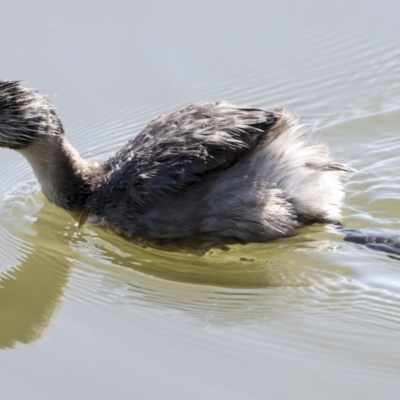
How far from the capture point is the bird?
5820 millimetres

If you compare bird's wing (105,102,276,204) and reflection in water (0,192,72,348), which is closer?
reflection in water (0,192,72,348)

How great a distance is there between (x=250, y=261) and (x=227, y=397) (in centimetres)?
157

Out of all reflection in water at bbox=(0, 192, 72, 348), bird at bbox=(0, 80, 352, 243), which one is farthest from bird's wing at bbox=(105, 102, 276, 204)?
reflection in water at bbox=(0, 192, 72, 348)

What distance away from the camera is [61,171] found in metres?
6.55

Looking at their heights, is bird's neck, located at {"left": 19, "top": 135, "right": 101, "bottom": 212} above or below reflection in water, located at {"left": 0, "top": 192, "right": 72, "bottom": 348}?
above

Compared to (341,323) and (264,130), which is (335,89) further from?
(341,323)

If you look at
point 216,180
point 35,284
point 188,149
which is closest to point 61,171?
point 35,284

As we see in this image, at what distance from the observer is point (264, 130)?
5.92 metres

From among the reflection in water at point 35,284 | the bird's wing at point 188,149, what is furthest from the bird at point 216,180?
the reflection in water at point 35,284

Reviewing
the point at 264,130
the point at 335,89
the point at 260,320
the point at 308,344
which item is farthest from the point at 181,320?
the point at 335,89

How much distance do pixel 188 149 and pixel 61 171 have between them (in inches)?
47.2

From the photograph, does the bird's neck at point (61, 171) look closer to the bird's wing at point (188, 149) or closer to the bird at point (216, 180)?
the bird at point (216, 180)

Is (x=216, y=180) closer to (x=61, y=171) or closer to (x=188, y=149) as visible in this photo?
(x=188, y=149)

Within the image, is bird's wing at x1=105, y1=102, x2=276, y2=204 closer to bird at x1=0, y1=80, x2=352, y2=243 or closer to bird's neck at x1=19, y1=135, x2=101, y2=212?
bird at x1=0, y1=80, x2=352, y2=243
